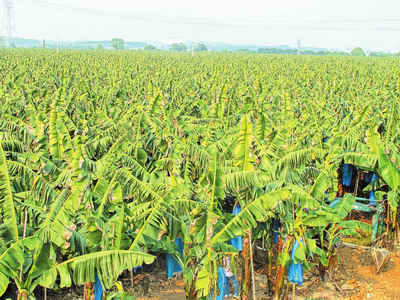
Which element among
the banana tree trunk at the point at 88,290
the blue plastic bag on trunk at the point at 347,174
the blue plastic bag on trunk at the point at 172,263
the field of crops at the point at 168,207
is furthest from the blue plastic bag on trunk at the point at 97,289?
the blue plastic bag on trunk at the point at 347,174

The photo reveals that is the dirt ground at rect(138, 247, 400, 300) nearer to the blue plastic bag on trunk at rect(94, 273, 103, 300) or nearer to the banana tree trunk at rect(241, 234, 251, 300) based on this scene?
the banana tree trunk at rect(241, 234, 251, 300)

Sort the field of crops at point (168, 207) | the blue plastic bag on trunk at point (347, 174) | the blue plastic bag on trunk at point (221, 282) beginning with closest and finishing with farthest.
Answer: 1. the field of crops at point (168, 207)
2. the blue plastic bag on trunk at point (221, 282)
3. the blue plastic bag on trunk at point (347, 174)

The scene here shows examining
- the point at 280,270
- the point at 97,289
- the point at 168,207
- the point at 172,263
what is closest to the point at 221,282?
the point at 172,263

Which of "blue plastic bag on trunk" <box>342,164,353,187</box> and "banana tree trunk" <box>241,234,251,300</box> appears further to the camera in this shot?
"blue plastic bag on trunk" <box>342,164,353,187</box>

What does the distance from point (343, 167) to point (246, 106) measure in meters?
2.86

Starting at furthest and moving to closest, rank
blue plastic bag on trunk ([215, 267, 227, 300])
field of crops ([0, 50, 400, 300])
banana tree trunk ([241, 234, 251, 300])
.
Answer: banana tree trunk ([241, 234, 251, 300]) → blue plastic bag on trunk ([215, 267, 227, 300]) → field of crops ([0, 50, 400, 300])

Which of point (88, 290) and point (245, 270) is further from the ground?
point (88, 290)

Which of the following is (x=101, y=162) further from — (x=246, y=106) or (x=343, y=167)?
(x=246, y=106)

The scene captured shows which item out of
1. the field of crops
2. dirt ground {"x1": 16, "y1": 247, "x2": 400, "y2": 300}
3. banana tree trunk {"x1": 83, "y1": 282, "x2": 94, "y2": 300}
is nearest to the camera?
the field of crops

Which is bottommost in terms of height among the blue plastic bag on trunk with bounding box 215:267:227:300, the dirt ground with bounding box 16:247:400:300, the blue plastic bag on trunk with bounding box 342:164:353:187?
the dirt ground with bounding box 16:247:400:300

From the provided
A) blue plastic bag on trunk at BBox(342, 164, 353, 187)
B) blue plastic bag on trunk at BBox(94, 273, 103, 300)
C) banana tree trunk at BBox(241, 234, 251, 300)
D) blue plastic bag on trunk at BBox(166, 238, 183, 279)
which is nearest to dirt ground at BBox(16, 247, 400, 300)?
banana tree trunk at BBox(241, 234, 251, 300)

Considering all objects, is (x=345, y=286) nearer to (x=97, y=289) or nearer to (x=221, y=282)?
(x=221, y=282)

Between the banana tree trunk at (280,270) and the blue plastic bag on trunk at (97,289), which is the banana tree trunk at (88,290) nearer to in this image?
the blue plastic bag on trunk at (97,289)

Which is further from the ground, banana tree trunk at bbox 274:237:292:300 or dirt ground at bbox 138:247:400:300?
banana tree trunk at bbox 274:237:292:300
